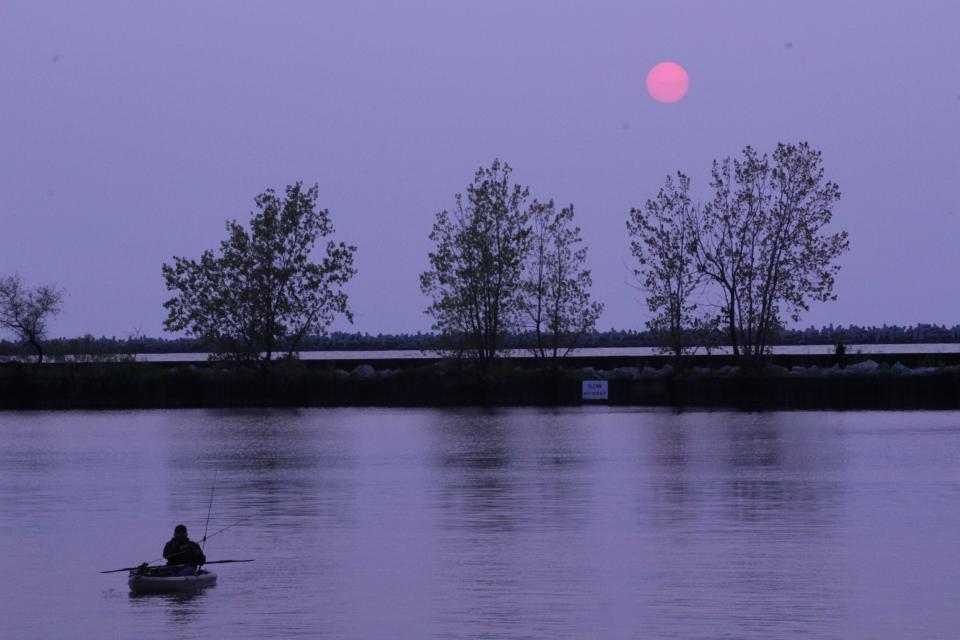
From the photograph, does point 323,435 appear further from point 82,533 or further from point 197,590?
point 197,590

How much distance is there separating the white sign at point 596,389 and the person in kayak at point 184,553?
67.9 meters

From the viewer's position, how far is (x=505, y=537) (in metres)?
29.3

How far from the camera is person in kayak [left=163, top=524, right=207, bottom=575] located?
24.1 metres

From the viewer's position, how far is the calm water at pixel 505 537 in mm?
21219

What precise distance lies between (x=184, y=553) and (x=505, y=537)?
23.7 ft

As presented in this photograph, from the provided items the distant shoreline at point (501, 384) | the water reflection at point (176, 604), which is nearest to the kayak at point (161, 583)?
the water reflection at point (176, 604)

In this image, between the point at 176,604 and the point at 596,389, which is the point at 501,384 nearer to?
the point at 596,389

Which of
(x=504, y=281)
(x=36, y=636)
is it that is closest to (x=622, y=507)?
(x=36, y=636)

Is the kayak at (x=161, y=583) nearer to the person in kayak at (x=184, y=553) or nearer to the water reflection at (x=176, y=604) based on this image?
the water reflection at (x=176, y=604)

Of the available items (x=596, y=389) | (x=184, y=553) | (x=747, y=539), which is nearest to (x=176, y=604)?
(x=184, y=553)

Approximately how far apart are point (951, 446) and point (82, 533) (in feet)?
107

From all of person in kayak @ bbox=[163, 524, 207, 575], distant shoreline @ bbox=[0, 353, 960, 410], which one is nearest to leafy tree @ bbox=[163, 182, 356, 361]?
distant shoreline @ bbox=[0, 353, 960, 410]

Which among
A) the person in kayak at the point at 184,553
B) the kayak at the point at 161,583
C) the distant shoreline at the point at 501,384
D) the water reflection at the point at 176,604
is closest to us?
the water reflection at the point at 176,604

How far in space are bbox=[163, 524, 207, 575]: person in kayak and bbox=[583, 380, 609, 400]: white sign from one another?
6791 centimetres
